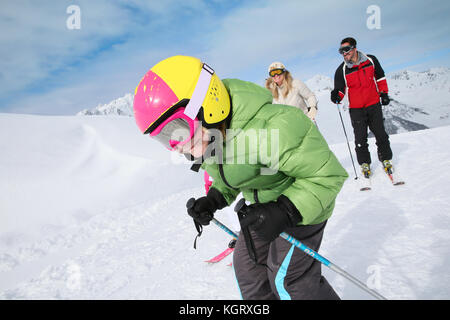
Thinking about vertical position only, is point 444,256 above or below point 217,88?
below

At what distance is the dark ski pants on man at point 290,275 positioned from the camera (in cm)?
180

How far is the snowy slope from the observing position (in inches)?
123

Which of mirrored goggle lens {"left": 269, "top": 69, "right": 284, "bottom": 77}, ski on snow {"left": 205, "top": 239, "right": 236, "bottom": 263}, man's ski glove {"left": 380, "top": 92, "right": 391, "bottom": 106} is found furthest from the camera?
man's ski glove {"left": 380, "top": 92, "right": 391, "bottom": 106}

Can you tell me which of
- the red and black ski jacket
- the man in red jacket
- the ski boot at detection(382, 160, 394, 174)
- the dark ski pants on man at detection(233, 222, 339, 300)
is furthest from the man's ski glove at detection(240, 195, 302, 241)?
the ski boot at detection(382, 160, 394, 174)

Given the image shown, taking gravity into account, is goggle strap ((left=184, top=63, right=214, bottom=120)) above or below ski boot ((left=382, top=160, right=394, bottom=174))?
above

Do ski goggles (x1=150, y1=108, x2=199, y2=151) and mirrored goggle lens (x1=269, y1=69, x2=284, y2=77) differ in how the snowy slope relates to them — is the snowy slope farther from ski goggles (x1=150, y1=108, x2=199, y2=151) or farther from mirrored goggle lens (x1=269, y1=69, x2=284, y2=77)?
mirrored goggle lens (x1=269, y1=69, x2=284, y2=77)

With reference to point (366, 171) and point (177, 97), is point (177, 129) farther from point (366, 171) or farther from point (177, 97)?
point (366, 171)

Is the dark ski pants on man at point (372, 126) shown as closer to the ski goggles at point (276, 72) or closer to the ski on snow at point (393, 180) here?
the ski on snow at point (393, 180)

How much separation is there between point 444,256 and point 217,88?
299cm

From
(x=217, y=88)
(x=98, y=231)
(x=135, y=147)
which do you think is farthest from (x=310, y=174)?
(x=135, y=147)

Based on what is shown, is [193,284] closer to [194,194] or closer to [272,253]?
[272,253]

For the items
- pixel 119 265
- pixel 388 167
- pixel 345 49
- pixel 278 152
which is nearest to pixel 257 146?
pixel 278 152

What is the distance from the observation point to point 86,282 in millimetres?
3863

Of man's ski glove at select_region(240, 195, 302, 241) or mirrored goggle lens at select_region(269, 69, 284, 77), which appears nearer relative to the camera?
man's ski glove at select_region(240, 195, 302, 241)
